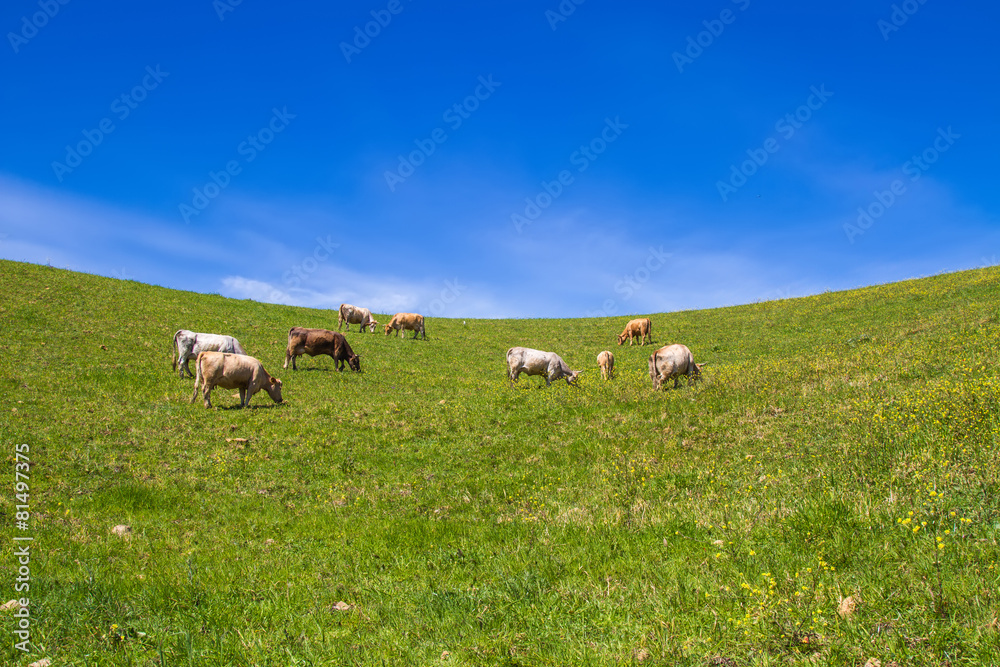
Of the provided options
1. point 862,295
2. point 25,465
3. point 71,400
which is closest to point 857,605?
point 25,465

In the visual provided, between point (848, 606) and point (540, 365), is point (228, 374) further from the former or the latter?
point (848, 606)

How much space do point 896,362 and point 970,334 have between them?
5347 millimetres

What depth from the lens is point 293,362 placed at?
25.5m

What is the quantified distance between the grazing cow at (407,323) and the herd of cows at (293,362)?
35.6ft

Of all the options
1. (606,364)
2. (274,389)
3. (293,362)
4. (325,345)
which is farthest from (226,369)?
(606,364)

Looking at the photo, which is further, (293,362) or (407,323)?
(407,323)

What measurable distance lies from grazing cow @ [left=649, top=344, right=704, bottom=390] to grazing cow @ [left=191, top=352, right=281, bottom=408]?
1320 cm

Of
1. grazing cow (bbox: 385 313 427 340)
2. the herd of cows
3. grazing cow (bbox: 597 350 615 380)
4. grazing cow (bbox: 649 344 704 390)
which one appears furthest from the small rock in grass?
grazing cow (bbox: 385 313 427 340)

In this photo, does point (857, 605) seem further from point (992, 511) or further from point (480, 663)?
point (480, 663)

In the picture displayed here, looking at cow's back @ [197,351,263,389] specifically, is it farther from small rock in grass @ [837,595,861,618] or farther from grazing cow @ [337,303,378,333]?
grazing cow @ [337,303,378,333]

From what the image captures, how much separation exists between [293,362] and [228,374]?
347 inches

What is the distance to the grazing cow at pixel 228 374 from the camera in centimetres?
1650

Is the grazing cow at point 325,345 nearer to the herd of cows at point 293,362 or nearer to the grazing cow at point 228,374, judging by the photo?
the herd of cows at point 293,362

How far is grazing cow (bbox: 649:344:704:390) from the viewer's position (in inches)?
705
